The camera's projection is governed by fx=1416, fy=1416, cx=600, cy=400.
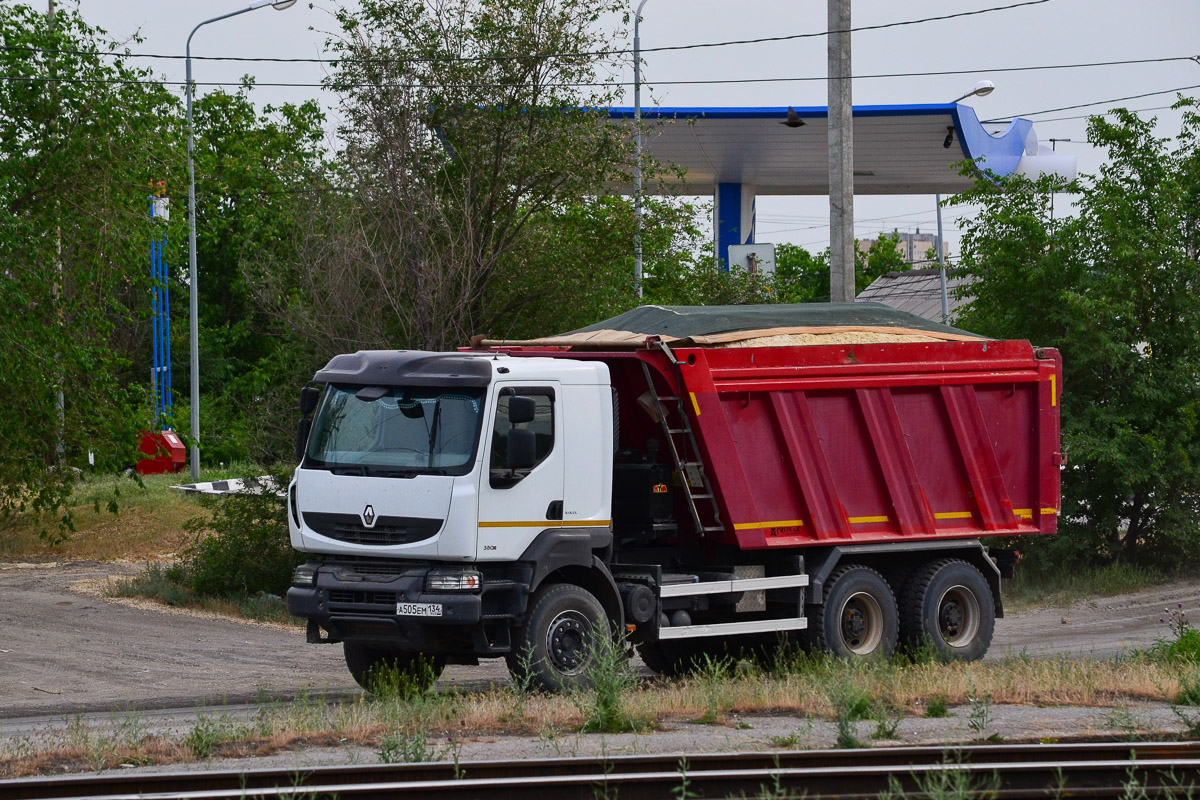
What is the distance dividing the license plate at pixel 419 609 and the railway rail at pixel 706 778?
106 inches

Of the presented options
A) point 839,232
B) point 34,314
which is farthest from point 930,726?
point 34,314

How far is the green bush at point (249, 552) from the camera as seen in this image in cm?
1831

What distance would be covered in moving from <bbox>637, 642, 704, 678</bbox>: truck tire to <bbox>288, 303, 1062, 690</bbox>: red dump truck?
28 mm

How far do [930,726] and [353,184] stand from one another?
1197 centimetres

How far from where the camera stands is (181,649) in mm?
15305

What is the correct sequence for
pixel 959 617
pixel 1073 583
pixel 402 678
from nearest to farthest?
pixel 402 678 < pixel 959 617 < pixel 1073 583

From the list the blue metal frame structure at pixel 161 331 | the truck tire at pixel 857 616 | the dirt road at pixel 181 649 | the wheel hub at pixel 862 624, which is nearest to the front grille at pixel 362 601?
the dirt road at pixel 181 649

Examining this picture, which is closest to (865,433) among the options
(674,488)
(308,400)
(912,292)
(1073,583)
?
(674,488)

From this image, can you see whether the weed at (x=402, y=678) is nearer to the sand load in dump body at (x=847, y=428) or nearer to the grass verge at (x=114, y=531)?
the sand load in dump body at (x=847, y=428)

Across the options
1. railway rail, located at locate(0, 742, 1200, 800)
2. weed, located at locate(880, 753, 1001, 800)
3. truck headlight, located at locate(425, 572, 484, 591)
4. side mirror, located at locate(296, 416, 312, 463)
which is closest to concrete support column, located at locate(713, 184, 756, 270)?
side mirror, located at locate(296, 416, 312, 463)

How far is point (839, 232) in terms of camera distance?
16938 millimetres

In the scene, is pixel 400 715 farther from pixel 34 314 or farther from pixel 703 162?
pixel 703 162

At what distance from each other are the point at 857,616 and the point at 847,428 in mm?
1784

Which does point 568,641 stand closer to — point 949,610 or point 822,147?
point 949,610
